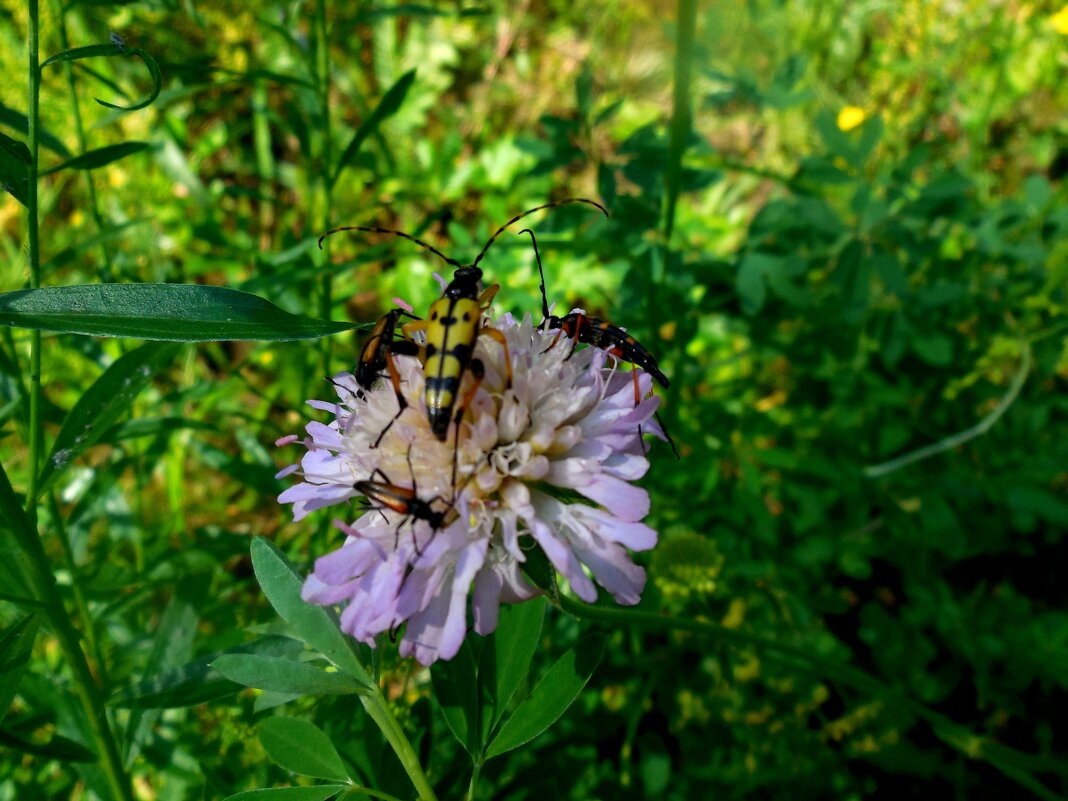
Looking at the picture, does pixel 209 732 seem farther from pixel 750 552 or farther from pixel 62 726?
pixel 750 552

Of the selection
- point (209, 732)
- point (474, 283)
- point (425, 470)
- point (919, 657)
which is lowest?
point (919, 657)

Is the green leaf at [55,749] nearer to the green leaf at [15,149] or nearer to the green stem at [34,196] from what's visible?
the green stem at [34,196]

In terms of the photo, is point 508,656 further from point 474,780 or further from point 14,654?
point 14,654

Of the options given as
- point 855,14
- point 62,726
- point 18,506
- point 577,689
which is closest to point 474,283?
point 577,689

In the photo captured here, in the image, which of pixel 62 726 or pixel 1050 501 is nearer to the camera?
pixel 62 726

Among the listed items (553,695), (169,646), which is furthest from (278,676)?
(169,646)

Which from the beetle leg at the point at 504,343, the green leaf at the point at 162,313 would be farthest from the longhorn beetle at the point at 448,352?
the green leaf at the point at 162,313

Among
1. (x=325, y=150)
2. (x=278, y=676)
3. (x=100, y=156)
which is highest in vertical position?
(x=325, y=150)
